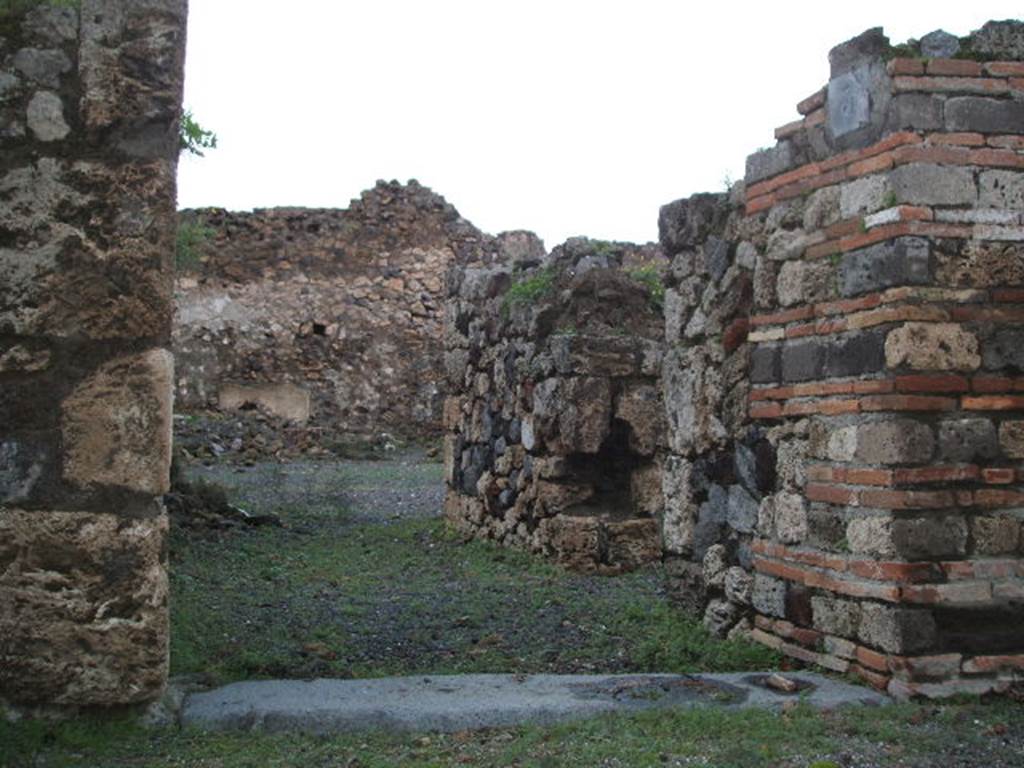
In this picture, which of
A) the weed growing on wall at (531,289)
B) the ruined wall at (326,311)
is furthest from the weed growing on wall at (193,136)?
the ruined wall at (326,311)

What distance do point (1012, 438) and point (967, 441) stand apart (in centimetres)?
19

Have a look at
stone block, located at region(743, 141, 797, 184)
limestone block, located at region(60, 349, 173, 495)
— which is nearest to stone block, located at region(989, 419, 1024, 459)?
stone block, located at region(743, 141, 797, 184)

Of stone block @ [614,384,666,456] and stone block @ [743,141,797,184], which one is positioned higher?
stone block @ [743,141,797,184]

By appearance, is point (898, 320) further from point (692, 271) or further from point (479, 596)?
point (479, 596)

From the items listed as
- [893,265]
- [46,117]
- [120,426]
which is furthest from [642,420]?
[46,117]

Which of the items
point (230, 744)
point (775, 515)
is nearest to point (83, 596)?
point (230, 744)

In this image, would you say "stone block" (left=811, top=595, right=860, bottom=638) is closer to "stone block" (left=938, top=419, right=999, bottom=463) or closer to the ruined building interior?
the ruined building interior

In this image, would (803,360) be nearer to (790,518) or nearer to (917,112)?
(790,518)

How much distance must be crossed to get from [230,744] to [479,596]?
2.85 meters

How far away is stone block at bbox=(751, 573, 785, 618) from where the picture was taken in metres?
4.30

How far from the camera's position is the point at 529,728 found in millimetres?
3398

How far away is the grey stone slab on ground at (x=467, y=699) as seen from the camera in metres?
3.44

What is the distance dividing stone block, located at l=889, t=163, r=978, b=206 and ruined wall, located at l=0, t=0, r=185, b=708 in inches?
101

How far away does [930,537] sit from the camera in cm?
368
